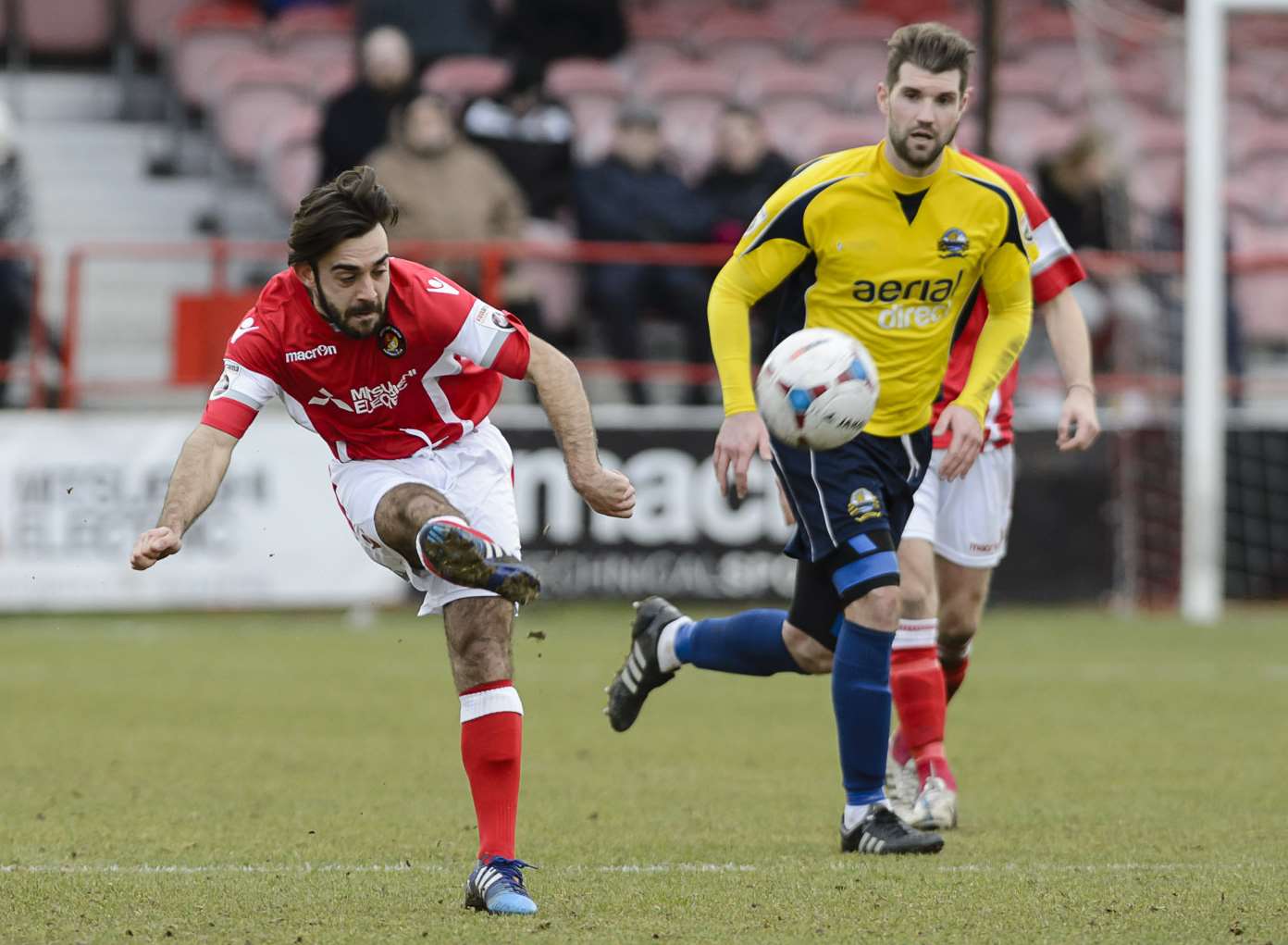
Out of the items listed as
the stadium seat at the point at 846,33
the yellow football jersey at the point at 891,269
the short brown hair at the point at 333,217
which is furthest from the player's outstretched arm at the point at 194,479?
the stadium seat at the point at 846,33

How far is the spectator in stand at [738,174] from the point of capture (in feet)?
49.6

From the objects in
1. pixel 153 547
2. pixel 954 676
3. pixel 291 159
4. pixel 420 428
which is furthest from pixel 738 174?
pixel 153 547

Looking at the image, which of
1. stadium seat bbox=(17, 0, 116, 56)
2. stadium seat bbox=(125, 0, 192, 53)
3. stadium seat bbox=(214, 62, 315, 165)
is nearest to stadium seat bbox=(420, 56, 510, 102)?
stadium seat bbox=(214, 62, 315, 165)

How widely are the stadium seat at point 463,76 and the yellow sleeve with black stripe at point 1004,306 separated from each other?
10963 mm

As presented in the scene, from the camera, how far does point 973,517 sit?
727 centimetres

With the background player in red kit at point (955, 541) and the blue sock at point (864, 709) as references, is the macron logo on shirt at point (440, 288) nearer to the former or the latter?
the blue sock at point (864, 709)

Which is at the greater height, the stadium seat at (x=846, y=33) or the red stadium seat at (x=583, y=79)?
the stadium seat at (x=846, y=33)

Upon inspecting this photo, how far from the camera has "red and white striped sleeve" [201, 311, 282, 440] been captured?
545 cm

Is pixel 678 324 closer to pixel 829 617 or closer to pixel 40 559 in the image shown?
pixel 40 559

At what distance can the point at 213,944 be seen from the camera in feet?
15.5

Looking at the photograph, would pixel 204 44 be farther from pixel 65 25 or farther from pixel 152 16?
pixel 65 25

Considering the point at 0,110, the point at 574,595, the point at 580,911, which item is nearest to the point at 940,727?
the point at 580,911

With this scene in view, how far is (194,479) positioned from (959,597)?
2.95 meters

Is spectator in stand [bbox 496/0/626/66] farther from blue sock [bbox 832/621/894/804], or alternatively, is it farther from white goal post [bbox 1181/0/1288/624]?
blue sock [bbox 832/621/894/804]
